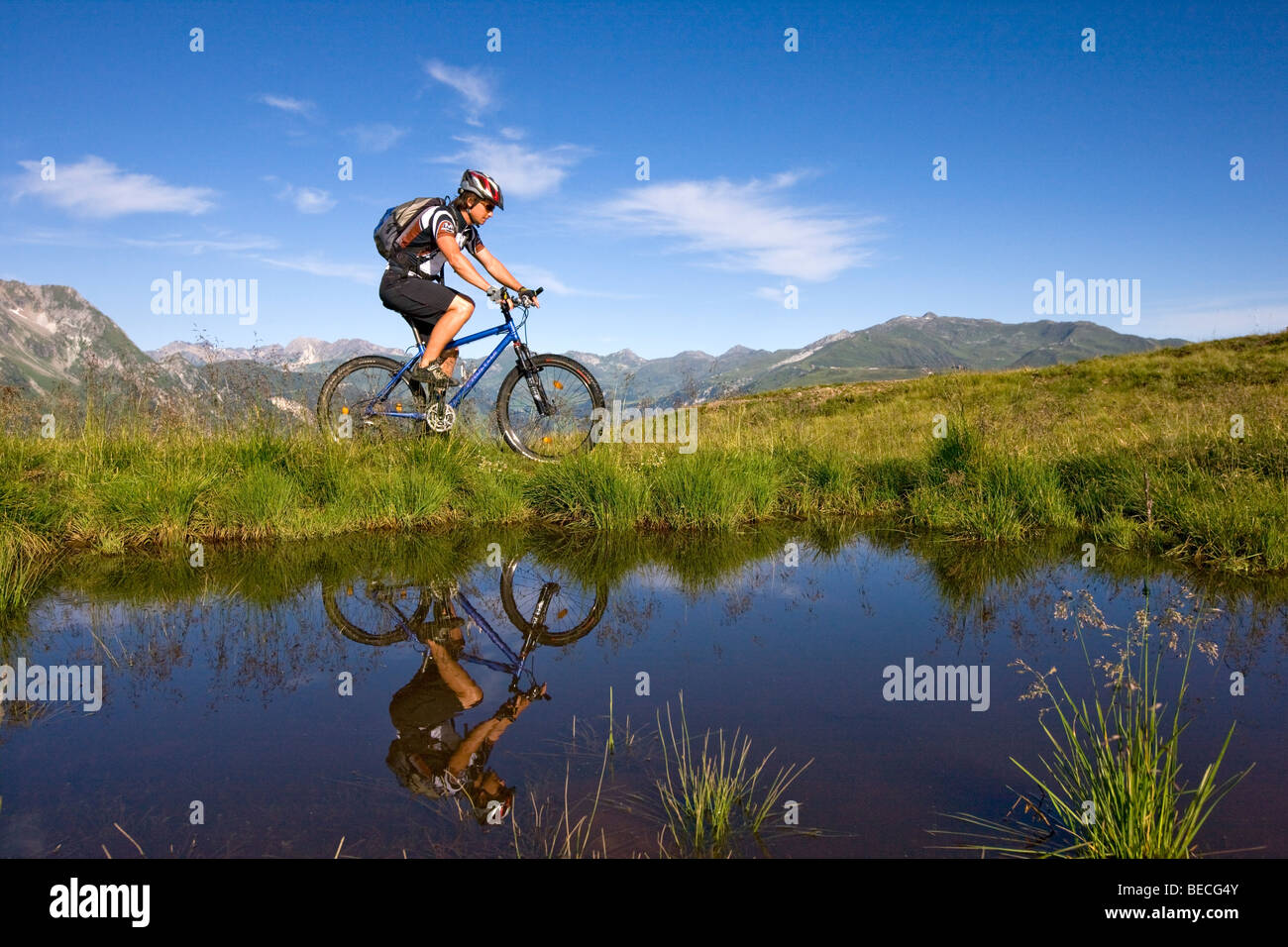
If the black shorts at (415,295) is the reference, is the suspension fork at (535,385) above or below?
below

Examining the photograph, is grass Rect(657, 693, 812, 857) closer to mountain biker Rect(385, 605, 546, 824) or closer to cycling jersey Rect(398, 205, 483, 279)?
mountain biker Rect(385, 605, 546, 824)

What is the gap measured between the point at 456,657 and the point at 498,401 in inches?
238

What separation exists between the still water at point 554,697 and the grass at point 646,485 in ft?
2.47

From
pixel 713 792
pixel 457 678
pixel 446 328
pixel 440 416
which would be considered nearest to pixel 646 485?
pixel 440 416

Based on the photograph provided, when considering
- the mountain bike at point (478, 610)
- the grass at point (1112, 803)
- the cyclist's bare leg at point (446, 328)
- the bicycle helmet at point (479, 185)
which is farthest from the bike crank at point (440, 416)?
the grass at point (1112, 803)

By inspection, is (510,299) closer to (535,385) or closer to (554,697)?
(535,385)

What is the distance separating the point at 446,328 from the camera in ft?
29.4

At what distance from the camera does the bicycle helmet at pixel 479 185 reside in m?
8.77

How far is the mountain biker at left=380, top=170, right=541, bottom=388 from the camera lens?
28.6 feet

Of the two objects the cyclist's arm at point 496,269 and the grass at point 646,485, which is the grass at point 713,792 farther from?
the cyclist's arm at point 496,269

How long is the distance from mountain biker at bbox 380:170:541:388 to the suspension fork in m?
0.86
